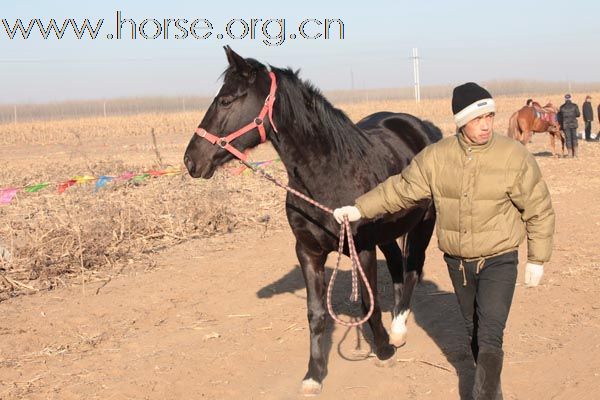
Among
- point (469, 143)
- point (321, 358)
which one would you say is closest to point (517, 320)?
point (321, 358)

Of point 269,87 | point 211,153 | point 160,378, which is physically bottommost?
point 160,378

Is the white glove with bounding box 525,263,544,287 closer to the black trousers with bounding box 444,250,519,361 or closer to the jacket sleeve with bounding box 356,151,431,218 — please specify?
the black trousers with bounding box 444,250,519,361

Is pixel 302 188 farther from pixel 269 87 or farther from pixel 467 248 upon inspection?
pixel 467 248

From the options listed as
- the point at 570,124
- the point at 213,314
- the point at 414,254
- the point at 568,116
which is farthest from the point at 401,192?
the point at 568,116

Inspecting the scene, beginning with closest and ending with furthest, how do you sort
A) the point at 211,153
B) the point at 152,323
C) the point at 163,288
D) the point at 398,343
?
the point at 211,153
the point at 398,343
the point at 152,323
the point at 163,288

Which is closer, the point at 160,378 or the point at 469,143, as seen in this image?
the point at 469,143

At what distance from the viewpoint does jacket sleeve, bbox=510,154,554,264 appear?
3645 millimetres

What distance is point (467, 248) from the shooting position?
3793 mm

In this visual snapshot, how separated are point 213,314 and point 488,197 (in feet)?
12.0

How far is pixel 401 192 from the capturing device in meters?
4.01

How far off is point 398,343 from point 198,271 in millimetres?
3214

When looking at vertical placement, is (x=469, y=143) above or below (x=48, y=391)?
above

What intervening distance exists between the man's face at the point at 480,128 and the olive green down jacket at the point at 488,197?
0.05 meters

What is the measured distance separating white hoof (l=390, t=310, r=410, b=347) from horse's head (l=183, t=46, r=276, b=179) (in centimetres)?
199
